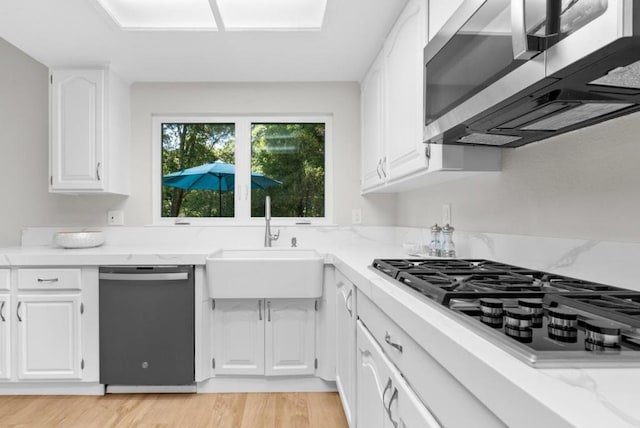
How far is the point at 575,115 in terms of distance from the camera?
107 centimetres

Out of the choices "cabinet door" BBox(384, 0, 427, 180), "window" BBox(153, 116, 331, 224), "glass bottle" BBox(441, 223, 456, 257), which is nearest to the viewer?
"cabinet door" BBox(384, 0, 427, 180)

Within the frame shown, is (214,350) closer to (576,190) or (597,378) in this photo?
(576,190)

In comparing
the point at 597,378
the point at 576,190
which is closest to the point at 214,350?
the point at 576,190

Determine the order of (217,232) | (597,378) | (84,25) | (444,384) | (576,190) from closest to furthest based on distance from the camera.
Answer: (597,378)
(444,384)
(576,190)
(84,25)
(217,232)

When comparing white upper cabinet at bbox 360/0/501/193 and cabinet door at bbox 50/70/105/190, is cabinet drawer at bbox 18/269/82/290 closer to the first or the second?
cabinet door at bbox 50/70/105/190

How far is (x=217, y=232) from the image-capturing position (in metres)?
3.00

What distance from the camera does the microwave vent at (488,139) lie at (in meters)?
1.36

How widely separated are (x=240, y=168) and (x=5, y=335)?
1.81 meters

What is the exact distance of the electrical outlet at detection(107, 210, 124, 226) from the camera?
298 centimetres

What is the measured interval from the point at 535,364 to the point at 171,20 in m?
2.37

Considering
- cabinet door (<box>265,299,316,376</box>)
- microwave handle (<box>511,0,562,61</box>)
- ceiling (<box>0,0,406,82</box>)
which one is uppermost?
ceiling (<box>0,0,406,82</box>)

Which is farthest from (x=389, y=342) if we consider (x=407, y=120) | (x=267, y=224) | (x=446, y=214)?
(x=267, y=224)

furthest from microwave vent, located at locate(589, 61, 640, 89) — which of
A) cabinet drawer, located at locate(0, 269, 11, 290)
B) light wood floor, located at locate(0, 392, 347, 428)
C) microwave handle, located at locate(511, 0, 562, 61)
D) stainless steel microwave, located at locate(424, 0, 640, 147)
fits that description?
cabinet drawer, located at locate(0, 269, 11, 290)

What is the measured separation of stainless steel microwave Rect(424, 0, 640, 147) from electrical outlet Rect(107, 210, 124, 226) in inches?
97.5
